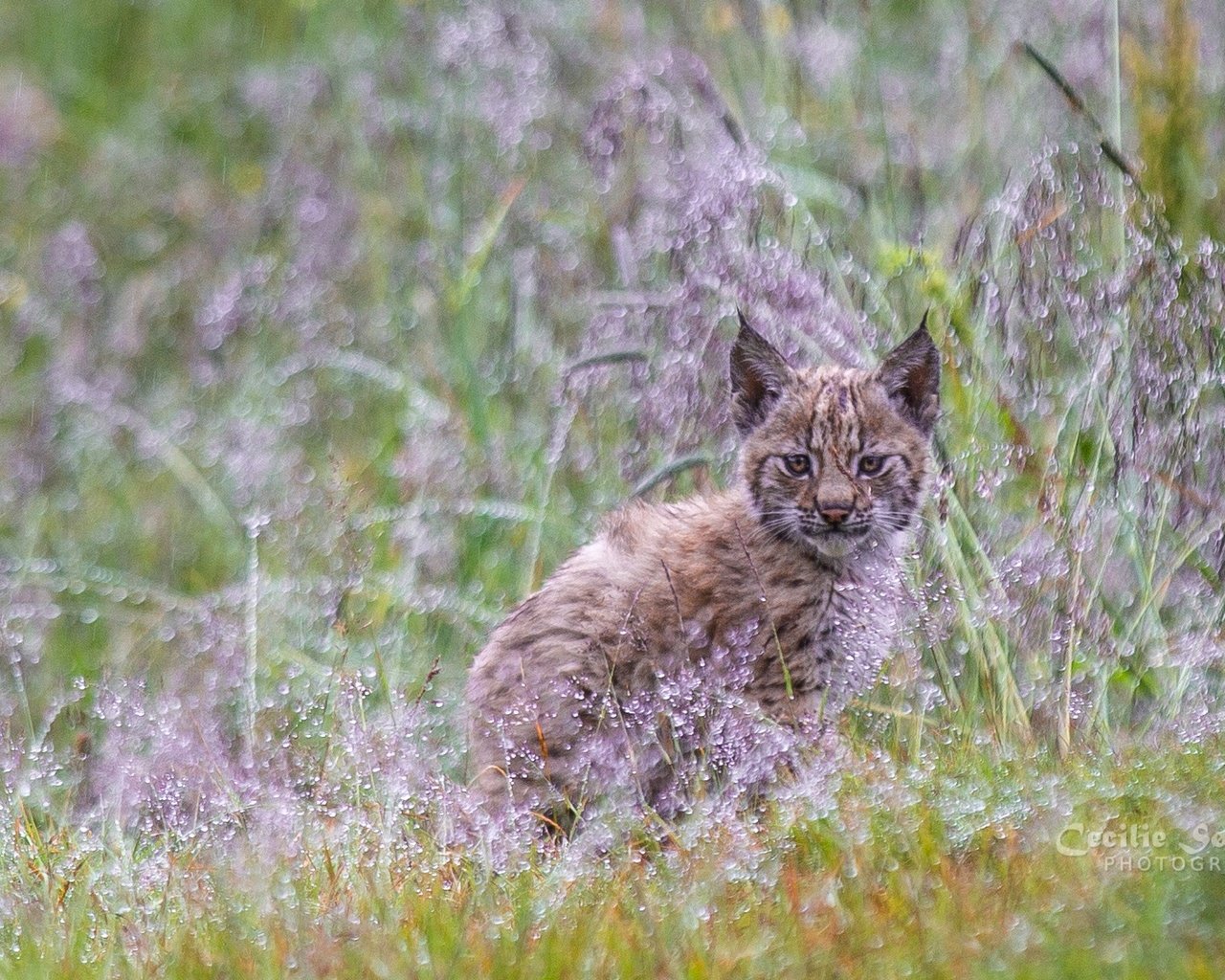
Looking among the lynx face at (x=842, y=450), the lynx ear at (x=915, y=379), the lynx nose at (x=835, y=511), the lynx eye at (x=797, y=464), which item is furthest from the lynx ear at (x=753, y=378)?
the lynx nose at (x=835, y=511)

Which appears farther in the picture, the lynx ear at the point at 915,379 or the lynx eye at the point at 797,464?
the lynx eye at the point at 797,464

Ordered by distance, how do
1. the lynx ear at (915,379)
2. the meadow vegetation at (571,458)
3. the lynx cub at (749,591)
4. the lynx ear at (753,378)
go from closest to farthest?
the meadow vegetation at (571,458) < the lynx cub at (749,591) < the lynx ear at (915,379) < the lynx ear at (753,378)

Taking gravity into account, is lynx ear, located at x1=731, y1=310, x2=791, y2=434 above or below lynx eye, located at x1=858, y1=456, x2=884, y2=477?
above

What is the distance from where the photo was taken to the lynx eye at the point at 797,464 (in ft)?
15.0

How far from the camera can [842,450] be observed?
452 cm

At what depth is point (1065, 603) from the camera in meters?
4.12

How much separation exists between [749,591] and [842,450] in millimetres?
Result: 455

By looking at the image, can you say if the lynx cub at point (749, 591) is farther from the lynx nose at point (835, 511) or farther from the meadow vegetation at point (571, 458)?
the meadow vegetation at point (571, 458)

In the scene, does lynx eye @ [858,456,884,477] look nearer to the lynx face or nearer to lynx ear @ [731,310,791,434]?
the lynx face

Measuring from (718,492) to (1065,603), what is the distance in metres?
1.19

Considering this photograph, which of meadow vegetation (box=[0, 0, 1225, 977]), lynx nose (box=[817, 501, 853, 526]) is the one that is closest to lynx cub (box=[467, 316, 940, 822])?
lynx nose (box=[817, 501, 853, 526])

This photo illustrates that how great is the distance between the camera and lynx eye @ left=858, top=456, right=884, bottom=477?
14.9 ft

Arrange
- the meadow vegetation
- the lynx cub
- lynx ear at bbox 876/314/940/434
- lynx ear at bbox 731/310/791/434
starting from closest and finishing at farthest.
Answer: the meadow vegetation, the lynx cub, lynx ear at bbox 876/314/940/434, lynx ear at bbox 731/310/791/434

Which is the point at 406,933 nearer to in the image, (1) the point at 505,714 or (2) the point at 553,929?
(2) the point at 553,929
